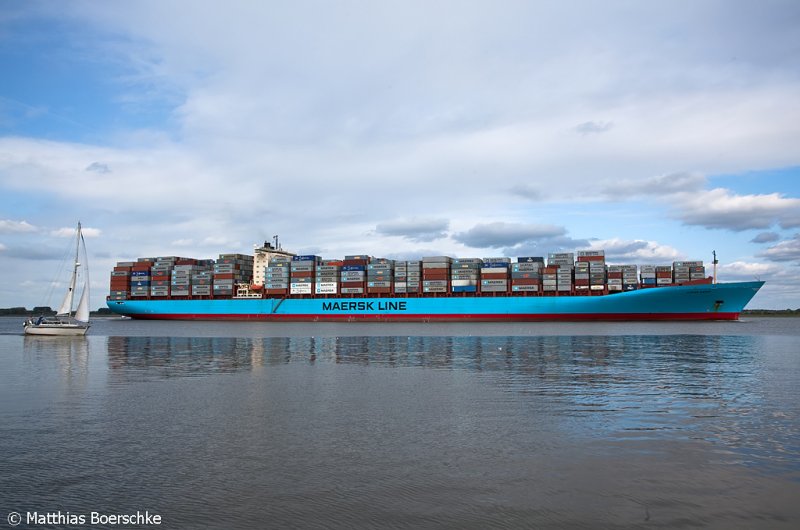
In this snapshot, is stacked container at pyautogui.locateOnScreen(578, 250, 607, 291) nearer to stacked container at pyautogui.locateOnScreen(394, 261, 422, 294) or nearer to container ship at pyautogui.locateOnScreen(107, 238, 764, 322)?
container ship at pyautogui.locateOnScreen(107, 238, 764, 322)

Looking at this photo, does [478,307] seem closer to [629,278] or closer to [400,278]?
[400,278]

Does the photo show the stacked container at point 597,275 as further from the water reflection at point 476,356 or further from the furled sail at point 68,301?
the furled sail at point 68,301

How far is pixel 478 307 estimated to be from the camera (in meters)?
82.8

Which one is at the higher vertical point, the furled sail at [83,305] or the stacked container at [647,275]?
the stacked container at [647,275]

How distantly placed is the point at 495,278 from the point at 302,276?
1335 inches

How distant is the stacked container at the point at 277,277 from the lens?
9419cm

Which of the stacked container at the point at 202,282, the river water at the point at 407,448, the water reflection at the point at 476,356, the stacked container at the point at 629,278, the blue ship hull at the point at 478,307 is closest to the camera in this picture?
the river water at the point at 407,448

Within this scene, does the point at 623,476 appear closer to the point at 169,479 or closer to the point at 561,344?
the point at 169,479

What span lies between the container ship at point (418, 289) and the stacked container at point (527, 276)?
155 millimetres

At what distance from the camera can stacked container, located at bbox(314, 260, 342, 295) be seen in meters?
92.1

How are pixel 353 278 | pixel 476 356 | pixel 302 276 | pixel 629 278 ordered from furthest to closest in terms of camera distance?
pixel 302 276, pixel 353 278, pixel 629 278, pixel 476 356

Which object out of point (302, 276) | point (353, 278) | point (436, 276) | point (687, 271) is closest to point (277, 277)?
point (302, 276)

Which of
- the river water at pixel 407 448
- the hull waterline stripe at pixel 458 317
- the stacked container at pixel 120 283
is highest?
the stacked container at pixel 120 283

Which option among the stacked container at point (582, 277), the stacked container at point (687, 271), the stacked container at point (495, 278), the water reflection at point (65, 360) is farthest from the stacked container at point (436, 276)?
the water reflection at point (65, 360)
